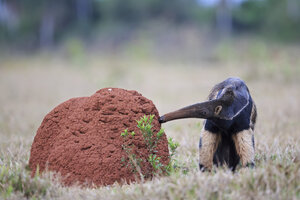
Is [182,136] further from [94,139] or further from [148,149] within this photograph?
[94,139]

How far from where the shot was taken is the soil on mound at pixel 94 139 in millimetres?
4184

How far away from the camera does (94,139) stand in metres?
4.34

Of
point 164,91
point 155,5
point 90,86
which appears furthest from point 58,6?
point 164,91

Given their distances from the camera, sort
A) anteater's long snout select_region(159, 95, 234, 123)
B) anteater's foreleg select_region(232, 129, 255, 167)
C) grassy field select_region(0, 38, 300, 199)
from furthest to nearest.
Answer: anteater's foreleg select_region(232, 129, 255, 167), anteater's long snout select_region(159, 95, 234, 123), grassy field select_region(0, 38, 300, 199)

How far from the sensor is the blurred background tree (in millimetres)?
43844

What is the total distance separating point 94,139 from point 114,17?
152 ft

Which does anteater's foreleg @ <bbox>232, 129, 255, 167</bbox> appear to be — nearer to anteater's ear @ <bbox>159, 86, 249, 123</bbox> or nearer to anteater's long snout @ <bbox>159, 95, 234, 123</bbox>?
anteater's ear @ <bbox>159, 86, 249, 123</bbox>

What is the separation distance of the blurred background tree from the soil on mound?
127ft

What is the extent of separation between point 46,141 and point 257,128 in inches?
185

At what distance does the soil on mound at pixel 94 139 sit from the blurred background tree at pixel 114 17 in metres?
38.6

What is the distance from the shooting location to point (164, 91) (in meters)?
16.8

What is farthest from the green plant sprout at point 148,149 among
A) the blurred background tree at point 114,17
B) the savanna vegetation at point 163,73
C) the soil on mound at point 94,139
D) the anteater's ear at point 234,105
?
the blurred background tree at point 114,17

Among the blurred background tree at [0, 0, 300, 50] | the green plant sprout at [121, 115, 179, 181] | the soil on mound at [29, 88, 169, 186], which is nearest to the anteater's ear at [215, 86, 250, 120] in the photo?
the green plant sprout at [121, 115, 179, 181]

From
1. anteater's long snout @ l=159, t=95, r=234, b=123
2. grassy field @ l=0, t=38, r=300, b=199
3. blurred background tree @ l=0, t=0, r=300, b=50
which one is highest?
blurred background tree @ l=0, t=0, r=300, b=50
